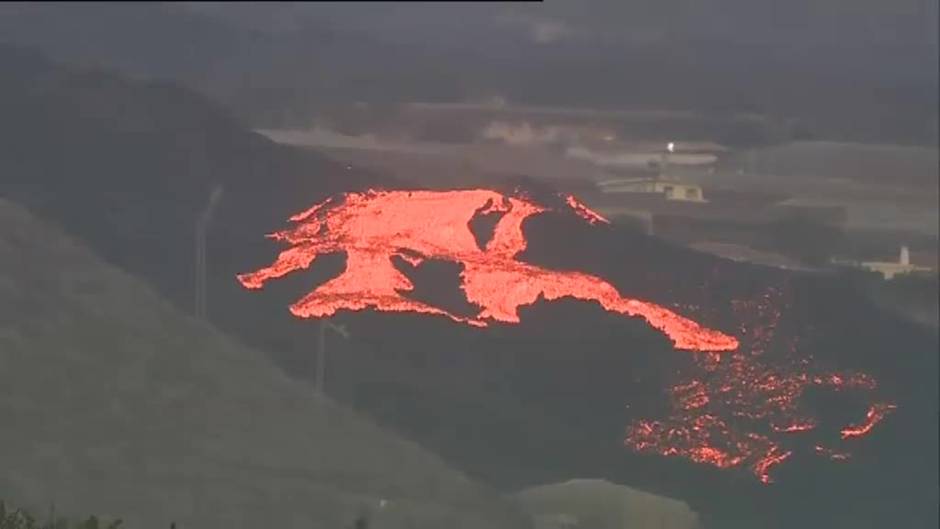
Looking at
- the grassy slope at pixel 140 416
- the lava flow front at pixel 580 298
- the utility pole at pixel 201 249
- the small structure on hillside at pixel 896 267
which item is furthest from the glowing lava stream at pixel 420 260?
the small structure on hillside at pixel 896 267

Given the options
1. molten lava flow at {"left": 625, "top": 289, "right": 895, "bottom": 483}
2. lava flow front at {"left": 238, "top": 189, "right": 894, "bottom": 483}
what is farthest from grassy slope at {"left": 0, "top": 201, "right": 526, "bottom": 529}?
molten lava flow at {"left": 625, "top": 289, "right": 895, "bottom": 483}

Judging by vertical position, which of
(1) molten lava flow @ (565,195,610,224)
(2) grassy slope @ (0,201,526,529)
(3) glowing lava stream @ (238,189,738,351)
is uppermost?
(1) molten lava flow @ (565,195,610,224)

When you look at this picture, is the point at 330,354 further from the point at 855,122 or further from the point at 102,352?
the point at 855,122

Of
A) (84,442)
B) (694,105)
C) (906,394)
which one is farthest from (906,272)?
(84,442)

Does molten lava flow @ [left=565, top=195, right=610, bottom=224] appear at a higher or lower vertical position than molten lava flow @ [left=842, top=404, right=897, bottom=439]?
higher

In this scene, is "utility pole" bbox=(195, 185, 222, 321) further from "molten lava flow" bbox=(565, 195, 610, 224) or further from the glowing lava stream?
"molten lava flow" bbox=(565, 195, 610, 224)

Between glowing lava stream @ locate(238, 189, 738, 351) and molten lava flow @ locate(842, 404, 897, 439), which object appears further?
molten lava flow @ locate(842, 404, 897, 439)
